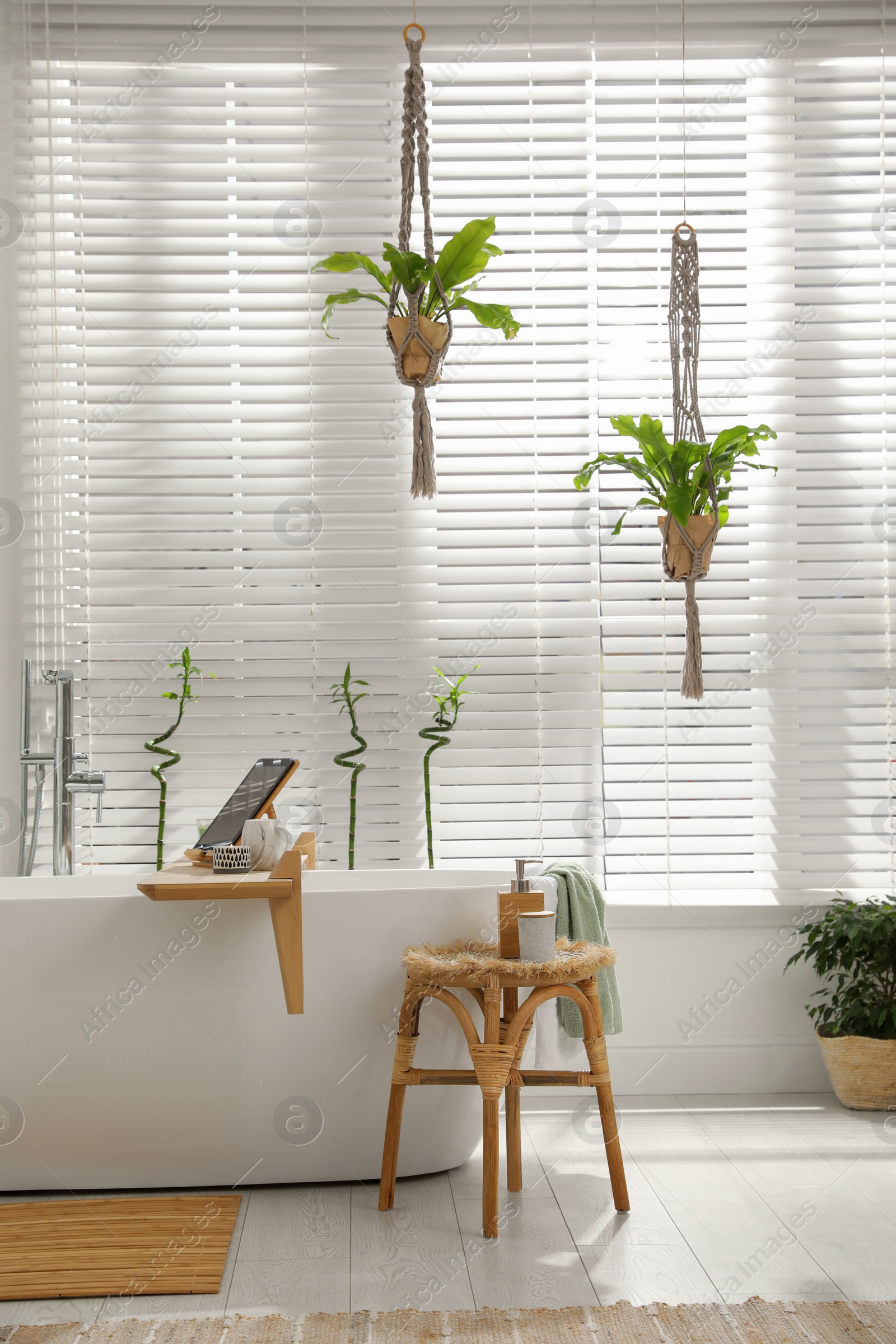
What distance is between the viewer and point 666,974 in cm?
322

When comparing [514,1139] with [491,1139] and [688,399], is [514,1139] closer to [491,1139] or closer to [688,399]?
[491,1139]

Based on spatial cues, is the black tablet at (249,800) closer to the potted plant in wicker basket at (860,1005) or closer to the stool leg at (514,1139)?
the stool leg at (514,1139)

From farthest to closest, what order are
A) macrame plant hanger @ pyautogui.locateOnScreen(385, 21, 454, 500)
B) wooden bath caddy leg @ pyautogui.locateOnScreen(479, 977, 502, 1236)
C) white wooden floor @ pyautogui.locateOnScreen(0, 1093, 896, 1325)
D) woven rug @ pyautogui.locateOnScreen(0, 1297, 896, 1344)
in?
1. macrame plant hanger @ pyautogui.locateOnScreen(385, 21, 454, 500)
2. wooden bath caddy leg @ pyautogui.locateOnScreen(479, 977, 502, 1236)
3. white wooden floor @ pyautogui.locateOnScreen(0, 1093, 896, 1325)
4. woven rug @ pyautogui.locateOnScreen(0, 1297, 896, 1344)

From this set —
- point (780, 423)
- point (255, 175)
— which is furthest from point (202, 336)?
point (780, 423)

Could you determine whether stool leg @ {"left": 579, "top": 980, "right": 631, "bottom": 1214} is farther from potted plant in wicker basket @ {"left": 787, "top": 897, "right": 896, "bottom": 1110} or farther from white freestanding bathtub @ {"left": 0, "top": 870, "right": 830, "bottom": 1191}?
potted plant in wicker basket @ {"left": 787, "top": 897, "right": 896, "bottom": 1110}

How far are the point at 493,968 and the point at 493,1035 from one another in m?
0.14

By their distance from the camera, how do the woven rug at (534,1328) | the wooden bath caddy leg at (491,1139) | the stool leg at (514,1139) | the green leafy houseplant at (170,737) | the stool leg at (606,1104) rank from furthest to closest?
the green leafy houseplant at (170,737)
the stool leg at (514,1139)
the stool leg at (606,1104)
the wooden bath caddy leg at (491,1139)
the woven rug at (534,1328)

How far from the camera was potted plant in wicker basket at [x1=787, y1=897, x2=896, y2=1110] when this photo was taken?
2.93 metres

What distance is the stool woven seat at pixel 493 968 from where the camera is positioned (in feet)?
7.29

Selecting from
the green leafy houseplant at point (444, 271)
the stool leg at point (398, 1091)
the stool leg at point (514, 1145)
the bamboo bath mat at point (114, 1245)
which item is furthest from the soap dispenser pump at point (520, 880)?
the green leafy houseplant at point (444, 271)

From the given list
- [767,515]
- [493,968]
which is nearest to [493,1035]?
[493,968]

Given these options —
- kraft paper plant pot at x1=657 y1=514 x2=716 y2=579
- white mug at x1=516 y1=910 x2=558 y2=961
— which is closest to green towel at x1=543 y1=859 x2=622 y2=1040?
white mug at x1=516 y1=910 x2=558 y2=961

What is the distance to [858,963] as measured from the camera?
9.88 ft

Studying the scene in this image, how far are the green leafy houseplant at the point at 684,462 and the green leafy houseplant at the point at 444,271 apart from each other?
0.48 metres
